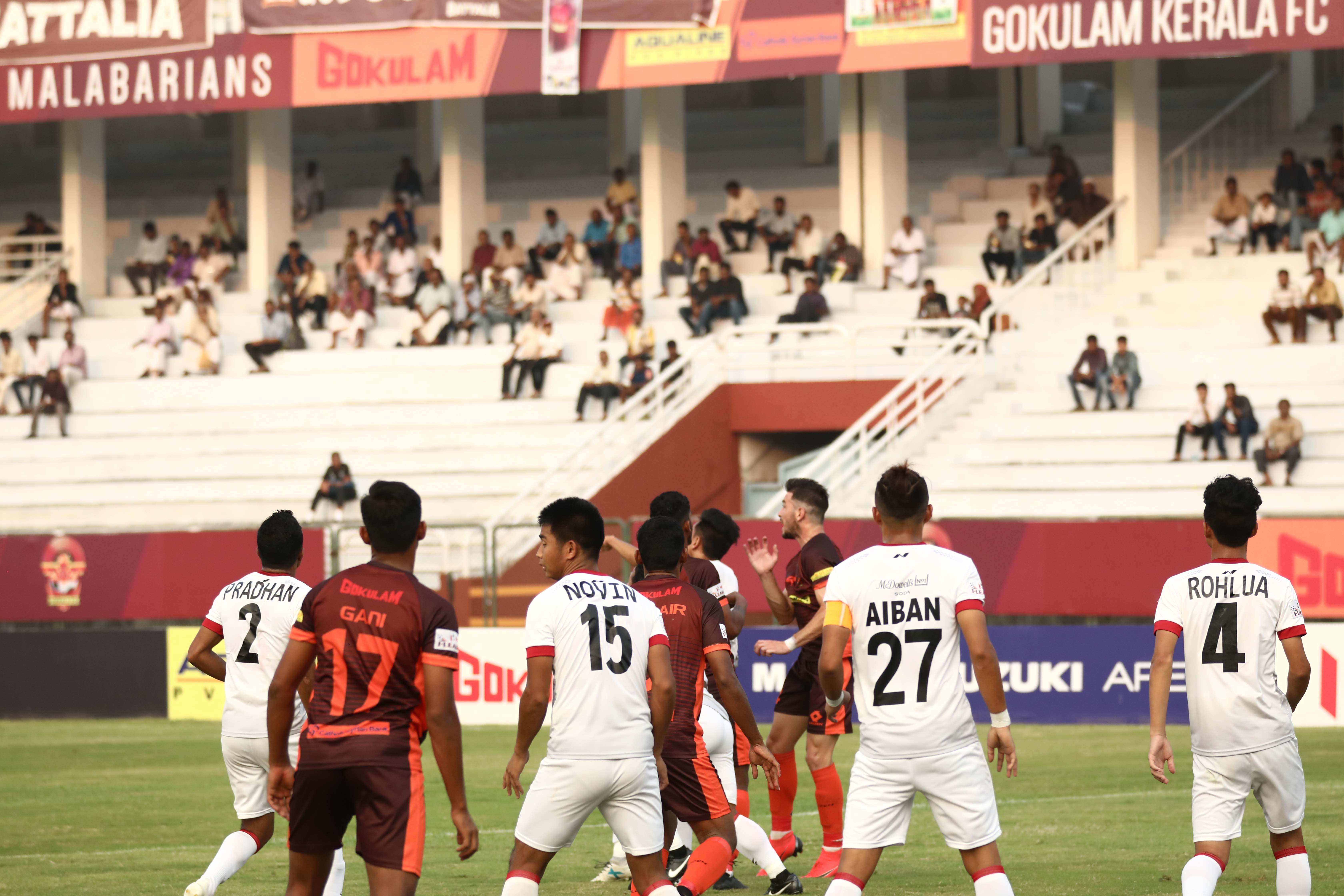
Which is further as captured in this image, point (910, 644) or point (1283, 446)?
point (1283, 446)

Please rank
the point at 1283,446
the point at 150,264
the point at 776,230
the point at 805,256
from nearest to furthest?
the point at 1283,446, the point at 805,256, the point at 776,230, the point at 150,264

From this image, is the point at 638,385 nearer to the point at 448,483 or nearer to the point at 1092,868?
Result: the point at 448,483

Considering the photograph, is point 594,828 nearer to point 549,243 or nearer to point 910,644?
point 910,644

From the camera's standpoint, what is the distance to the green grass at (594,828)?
11.3m

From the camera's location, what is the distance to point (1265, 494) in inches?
973

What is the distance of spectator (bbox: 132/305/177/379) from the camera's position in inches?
1315

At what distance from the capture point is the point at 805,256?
3177cm

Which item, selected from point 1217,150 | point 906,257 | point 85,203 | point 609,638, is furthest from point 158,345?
point 609,638

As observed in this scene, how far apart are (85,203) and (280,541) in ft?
96.2

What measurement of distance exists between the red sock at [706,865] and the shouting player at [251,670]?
5.49ft

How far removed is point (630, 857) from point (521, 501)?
61.7 feet

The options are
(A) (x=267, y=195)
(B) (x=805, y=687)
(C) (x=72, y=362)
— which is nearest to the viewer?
(B) (x=805, y=687)

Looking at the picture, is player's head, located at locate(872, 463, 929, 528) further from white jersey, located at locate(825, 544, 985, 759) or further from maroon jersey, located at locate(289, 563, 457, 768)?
maroon jersey, located at locate(289, 563, 457, 768)

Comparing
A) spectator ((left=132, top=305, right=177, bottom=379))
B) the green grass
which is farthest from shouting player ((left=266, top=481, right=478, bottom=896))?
spectator ((left=132, top=305, right=177, bottom=379))
